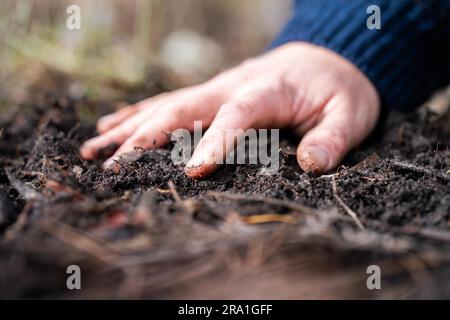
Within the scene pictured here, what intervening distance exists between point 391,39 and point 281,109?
68cm

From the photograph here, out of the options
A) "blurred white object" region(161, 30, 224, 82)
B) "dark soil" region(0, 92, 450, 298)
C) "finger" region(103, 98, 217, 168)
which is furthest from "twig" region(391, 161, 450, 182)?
"blurred white object" region(161, 30, 224, 82)

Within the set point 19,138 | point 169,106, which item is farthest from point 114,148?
point 19,138

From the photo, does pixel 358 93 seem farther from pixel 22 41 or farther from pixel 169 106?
pixel 22 41

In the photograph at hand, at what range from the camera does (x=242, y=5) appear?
619cm

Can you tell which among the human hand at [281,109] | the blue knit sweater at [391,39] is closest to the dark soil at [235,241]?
the human hand at [281,109]

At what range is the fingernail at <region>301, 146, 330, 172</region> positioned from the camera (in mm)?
1384

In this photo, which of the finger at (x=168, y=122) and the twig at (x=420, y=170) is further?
the finger at (x=168, y=122)

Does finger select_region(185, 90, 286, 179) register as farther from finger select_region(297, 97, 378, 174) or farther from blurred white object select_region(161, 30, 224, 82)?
blurred white object select_region(161, 30, 224, 82)

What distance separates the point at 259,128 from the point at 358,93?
0.50m

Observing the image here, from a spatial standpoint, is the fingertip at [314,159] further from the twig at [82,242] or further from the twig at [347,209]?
the twig at [82,242]

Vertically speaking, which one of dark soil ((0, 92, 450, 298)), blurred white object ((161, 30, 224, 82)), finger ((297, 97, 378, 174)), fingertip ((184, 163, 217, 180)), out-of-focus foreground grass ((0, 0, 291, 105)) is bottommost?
dark soil ((0, 92, 450, 298))

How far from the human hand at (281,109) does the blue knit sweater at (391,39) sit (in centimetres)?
8

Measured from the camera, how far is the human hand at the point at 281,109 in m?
1.49

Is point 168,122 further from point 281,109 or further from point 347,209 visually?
point 347,209
